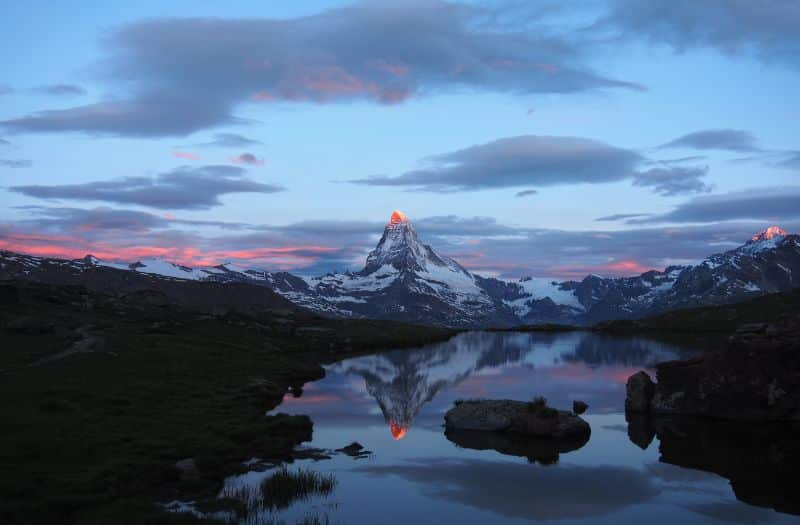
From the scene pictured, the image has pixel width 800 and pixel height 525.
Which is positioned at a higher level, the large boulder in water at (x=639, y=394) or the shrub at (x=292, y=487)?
the large boulder in water at (x=639, y=394)

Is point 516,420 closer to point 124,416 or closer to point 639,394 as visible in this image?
point 639,394

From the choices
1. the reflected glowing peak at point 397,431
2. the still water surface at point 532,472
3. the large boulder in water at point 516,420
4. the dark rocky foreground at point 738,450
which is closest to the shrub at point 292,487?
the still water surface at point 532,472

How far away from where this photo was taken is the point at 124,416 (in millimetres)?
45438

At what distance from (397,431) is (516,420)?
9532 mm

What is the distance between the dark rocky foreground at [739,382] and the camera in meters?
54.8

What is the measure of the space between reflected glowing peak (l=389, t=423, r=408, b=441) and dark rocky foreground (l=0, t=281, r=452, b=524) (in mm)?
6675

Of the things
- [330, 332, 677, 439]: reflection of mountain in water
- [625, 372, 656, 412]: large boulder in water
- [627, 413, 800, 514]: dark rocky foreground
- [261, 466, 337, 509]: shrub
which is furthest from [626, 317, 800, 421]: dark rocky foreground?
[261, 466, 337, 509]: shrub

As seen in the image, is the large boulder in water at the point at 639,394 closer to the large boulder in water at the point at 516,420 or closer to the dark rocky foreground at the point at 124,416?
the large boulder in water at the point at 516,420

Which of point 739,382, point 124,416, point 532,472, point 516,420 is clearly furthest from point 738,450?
point 124,416

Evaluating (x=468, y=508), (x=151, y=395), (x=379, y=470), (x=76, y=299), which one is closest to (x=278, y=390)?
(x=151, y=395)

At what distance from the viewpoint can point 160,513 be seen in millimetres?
27422

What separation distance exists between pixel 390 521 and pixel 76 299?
122836 millimetres

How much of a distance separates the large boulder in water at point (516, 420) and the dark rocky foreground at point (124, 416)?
12565 mm

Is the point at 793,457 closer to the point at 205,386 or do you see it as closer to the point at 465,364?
the point at 205,386
